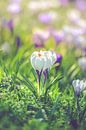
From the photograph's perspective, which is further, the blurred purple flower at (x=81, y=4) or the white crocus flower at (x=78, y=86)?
the blurred purple flower at (x=81, y=4)

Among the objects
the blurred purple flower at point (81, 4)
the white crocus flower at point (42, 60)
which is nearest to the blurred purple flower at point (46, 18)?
the blurred purple flower at point (81, 4)

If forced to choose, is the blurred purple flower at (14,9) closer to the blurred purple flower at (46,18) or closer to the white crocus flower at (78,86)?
the blurred purple flower at (46,18)

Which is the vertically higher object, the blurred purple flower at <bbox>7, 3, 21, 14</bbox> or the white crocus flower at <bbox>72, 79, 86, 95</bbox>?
the blurred purple flower at <bbox>7, 3, 21, 14</bbox>

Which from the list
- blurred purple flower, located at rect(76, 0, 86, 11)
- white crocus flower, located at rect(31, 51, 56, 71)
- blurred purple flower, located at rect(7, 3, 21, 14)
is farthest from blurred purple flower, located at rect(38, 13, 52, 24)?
white crocus flower, located at rect(31, 51, 56, 71)

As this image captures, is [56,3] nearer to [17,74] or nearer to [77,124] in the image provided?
[17,74]

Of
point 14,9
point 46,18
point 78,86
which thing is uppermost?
point 14,9

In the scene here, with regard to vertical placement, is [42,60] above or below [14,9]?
below

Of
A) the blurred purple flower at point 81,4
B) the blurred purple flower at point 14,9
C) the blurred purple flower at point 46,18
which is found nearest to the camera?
the blurred purple flower at point 46,18

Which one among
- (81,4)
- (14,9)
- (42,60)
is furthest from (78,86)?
(81,4)

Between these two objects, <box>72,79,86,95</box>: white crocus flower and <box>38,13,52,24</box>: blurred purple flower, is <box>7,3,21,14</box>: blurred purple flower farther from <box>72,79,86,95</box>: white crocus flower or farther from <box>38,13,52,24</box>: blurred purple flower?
<box>72,79,86,95</box>: white crocus flower

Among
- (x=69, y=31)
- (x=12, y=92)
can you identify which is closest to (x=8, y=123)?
(x=12, y=92)

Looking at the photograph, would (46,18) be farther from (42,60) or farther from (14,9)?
(42,60)
